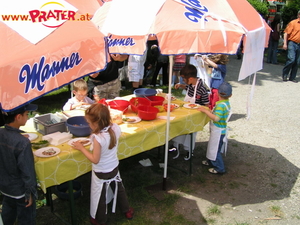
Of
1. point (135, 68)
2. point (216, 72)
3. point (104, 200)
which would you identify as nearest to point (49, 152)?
point (104, 200)

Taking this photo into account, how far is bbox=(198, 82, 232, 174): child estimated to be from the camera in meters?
4.27

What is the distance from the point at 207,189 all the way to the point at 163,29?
2444 millimetres

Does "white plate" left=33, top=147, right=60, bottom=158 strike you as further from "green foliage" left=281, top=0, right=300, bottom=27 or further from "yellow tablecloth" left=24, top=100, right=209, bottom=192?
"green foliage" left=281, top=0, right=300, bottom=27

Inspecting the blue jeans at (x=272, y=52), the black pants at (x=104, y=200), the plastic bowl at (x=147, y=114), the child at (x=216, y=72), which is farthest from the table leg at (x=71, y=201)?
the blue jeans at (x=272, y=52)

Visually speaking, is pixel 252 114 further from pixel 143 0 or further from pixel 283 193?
pixel 143 0

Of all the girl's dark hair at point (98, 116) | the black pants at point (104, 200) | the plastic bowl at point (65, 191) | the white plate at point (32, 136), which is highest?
the girl's dark hair at point (98, 116)

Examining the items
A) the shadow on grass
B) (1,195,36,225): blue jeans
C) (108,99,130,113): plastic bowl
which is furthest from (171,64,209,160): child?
(1,195,36,225): blue jeans

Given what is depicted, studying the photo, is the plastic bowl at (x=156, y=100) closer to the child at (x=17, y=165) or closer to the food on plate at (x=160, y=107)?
the food on plate at (x=160, y=107)

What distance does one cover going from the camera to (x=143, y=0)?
346cm

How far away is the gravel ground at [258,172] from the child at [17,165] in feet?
6.81

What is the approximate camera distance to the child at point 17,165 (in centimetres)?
261

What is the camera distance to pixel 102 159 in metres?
3.11

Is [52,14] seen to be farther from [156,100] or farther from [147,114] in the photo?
[156,100]

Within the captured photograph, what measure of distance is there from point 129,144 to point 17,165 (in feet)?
4.37
